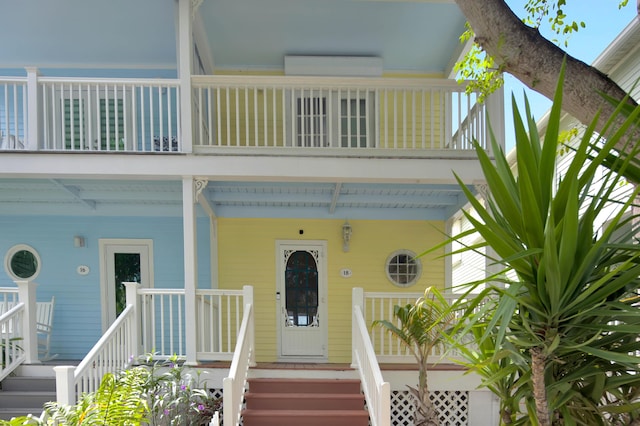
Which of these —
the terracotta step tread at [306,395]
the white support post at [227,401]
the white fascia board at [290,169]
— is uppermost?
the white fascia board at [290,169]

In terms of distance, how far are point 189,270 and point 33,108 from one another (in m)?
2.72

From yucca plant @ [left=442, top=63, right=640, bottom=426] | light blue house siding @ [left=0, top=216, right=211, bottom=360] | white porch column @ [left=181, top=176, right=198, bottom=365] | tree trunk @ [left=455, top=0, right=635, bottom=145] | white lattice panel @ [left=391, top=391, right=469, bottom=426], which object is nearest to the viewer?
yucca plant @ [left=442, top=63, right=640, bottom=426]

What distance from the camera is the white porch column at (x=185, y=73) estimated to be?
5.47m

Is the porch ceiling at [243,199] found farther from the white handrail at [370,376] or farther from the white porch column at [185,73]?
the white handrail at [370,376]

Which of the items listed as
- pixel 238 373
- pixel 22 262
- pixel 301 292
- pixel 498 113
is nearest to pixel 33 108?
pixel 22 262

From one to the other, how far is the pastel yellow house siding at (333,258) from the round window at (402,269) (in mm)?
90

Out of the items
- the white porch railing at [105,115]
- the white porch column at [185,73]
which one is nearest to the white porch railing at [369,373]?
the white porch column at [185,73]

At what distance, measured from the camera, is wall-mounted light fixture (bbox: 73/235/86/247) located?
24.6ft

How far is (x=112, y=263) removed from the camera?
25.2 ft

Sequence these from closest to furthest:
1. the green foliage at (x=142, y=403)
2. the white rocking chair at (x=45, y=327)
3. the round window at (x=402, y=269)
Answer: the green foliage at (x=142, y=403) < the white rocking chair at (x=45, y=327) < the round window at (x=402, y=269)

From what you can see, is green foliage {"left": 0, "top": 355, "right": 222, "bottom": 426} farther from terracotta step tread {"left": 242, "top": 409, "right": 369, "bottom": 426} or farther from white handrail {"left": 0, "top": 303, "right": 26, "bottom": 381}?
white handrail {"left": 0, "top": 303, "right": 26, "bottom": 381}

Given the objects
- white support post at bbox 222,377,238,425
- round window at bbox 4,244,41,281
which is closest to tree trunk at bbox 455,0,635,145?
white support post at bbox 222,377,238,425

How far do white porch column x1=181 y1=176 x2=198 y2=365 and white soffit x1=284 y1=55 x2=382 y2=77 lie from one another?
10.5ft

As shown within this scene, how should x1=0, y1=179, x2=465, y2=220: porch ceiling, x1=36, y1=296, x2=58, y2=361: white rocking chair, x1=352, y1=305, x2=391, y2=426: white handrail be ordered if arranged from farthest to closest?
x1=36, y1=296, x2=58, y2=361: white rocking chair → x1=0, y1=179, x2=465, y2=220: porch ceiling → x1=352, y1=305, x2=391, y2=426: white handrail
